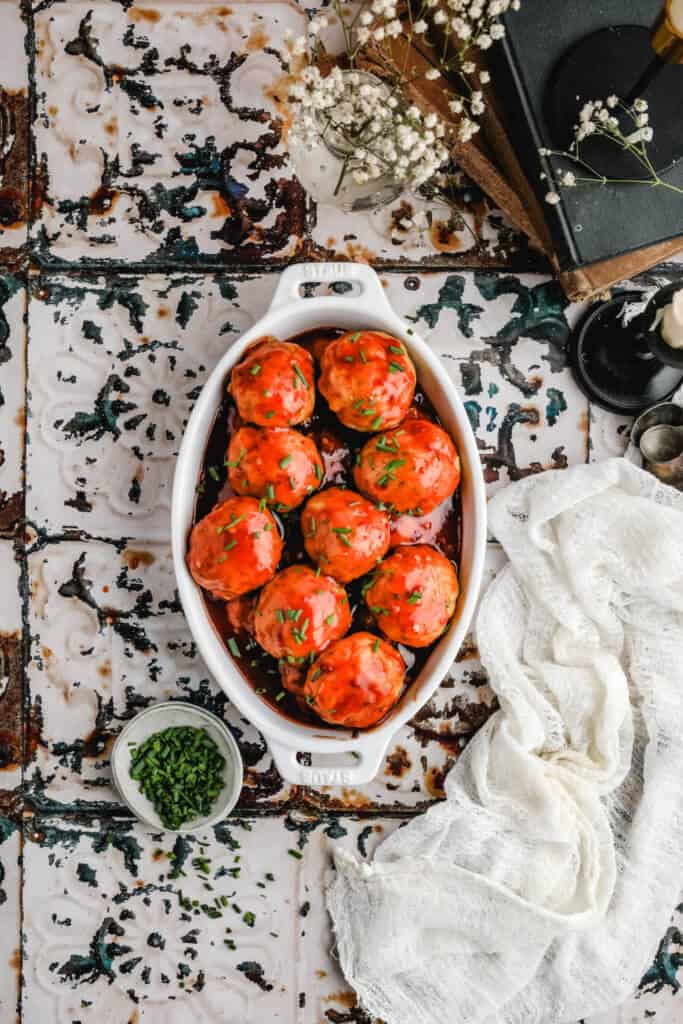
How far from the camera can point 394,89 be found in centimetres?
124

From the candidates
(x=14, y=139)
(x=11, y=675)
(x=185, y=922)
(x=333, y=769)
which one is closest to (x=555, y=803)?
(x=333, y=769)

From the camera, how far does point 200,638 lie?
1.15 meters

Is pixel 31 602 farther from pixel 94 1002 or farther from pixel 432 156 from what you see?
pixel 432 156

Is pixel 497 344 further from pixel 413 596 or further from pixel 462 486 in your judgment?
pixel 413 596

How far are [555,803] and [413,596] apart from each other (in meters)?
0.36

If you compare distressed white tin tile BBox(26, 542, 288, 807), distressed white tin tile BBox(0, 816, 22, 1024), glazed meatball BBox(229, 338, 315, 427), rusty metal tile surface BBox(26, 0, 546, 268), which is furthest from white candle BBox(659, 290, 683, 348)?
distressed white tin tile BBox(0, 816, 22, 1024)

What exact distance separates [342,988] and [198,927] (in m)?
0.21

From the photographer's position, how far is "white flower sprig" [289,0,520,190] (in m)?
1.14

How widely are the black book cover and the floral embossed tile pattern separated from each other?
2.65ft

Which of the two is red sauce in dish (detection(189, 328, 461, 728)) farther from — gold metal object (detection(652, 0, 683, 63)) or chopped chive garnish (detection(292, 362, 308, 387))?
gold metal object (detection(652, 0, 683, 63))

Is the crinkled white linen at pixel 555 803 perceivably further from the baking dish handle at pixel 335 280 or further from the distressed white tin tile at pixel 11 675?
the distressed white tin tile at pixel 11 675

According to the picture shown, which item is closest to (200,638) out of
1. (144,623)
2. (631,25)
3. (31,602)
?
(144,623)

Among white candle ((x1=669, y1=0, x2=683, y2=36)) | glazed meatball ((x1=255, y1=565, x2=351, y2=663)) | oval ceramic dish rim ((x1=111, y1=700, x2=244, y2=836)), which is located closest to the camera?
white candle ((x1=669, y1=0, x2=683, y2=36))

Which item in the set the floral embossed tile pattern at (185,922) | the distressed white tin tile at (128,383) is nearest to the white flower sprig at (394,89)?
the distressed white tin tile at (128,383)
